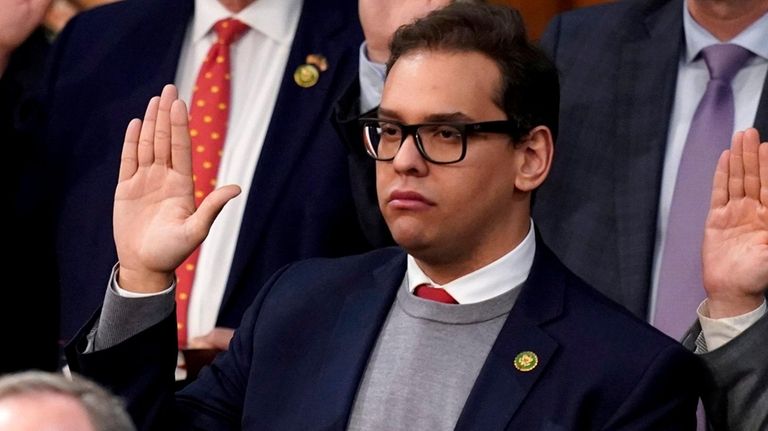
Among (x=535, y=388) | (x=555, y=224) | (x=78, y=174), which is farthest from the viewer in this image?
(x=78, y=174)

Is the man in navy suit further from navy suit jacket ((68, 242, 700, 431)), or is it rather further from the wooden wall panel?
the wooden wall panel

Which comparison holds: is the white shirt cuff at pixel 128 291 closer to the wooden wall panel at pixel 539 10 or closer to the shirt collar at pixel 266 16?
the shirt collar at pixel 266 16

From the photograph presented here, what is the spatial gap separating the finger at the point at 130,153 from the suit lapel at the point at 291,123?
406 mm

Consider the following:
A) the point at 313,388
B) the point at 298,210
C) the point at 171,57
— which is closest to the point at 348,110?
the point at 298,210

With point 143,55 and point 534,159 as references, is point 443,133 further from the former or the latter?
point 143,55

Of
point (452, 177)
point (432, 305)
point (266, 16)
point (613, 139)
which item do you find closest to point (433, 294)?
point (432, 305)

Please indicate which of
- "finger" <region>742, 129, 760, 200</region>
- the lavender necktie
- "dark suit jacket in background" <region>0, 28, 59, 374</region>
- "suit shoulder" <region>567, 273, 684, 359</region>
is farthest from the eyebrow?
"dark suit jacket in background" <region>0, 28, 59, 374</region>

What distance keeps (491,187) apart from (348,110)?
456mm

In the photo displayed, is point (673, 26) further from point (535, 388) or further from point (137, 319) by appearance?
point (137, 319)

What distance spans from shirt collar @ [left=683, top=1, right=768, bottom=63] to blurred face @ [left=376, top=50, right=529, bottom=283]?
46 cm

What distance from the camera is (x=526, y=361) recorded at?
1.99m

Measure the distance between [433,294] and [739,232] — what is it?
1.20ft

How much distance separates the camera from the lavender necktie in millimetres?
2338

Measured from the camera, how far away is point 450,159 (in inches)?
80.6
